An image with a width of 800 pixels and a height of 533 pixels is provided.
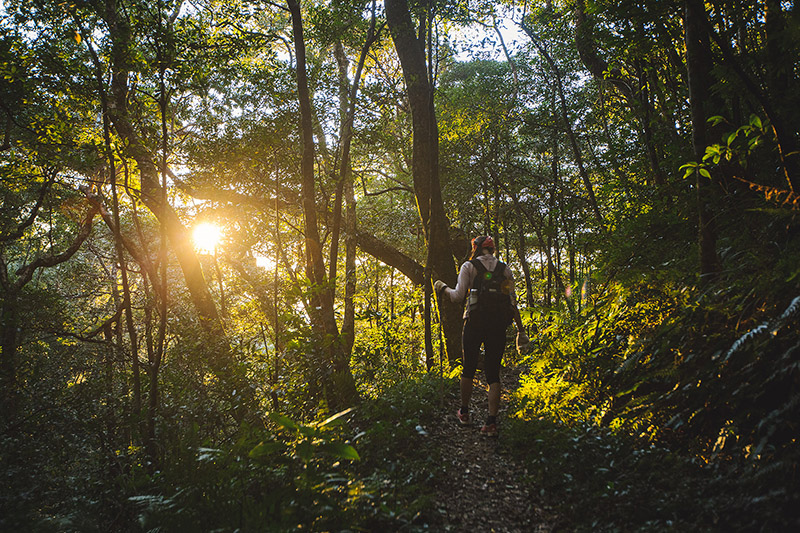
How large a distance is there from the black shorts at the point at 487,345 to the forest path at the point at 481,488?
2.23 feet

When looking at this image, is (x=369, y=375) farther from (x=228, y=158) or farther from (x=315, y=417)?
(x=228, y=158)

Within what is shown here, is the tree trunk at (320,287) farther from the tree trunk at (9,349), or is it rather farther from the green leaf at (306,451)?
the tree trunk at (9,349)

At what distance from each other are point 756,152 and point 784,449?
3599mm

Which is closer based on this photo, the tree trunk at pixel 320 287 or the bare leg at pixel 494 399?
the bare leg at pixel 494 399

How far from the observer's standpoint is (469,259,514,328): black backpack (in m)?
5.12

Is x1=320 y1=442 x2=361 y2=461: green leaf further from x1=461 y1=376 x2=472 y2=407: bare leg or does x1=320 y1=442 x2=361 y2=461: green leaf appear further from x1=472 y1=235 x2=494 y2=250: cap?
x1=472 y1=235 x2=494 y2=250: cap

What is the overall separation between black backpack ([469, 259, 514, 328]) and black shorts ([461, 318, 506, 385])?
9 cm

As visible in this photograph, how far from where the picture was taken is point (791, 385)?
101 inches

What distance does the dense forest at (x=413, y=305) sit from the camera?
9.54 feet

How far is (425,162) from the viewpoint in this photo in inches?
363

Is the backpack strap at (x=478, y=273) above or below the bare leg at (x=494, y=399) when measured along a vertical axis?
above

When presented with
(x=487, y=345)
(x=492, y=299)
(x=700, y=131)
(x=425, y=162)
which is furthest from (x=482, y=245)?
(x=425, y=162)

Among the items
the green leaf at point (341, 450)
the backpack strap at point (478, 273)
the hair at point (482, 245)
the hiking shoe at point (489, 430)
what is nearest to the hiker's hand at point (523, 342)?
the backpack strap at point (478, 273)

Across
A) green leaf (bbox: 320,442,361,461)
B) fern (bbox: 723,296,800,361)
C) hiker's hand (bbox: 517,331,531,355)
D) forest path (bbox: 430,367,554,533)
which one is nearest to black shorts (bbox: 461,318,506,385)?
hiker's hand (bbox: 517,331,531,355)
